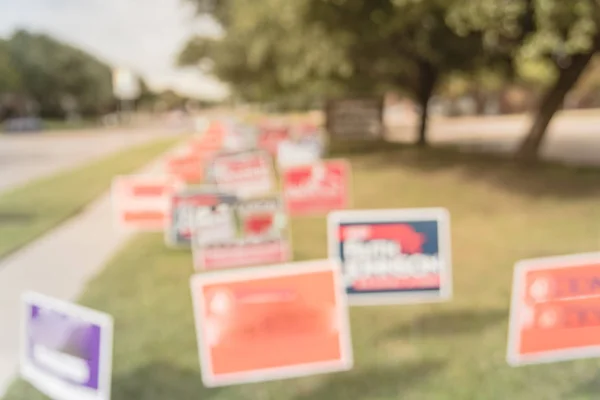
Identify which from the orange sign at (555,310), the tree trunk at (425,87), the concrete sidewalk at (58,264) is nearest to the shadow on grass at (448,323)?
the orange sign at (555,310)

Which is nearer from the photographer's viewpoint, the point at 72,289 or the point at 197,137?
the point at 72,289

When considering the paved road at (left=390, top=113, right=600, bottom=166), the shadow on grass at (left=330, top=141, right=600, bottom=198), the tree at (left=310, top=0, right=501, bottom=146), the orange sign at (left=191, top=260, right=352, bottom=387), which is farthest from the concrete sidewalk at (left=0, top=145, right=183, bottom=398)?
the paved road at (left=390, top=113, right=600, bottom=166)

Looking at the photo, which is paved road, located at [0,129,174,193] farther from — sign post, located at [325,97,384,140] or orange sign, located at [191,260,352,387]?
sign post, located at [325,97,384,140]

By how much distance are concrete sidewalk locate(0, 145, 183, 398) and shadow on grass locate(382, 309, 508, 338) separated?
0.85 m

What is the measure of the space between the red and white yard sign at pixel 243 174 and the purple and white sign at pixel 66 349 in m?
0.71

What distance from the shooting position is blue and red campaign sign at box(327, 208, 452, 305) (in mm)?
1446

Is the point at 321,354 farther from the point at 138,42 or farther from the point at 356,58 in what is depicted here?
the point at 356,58

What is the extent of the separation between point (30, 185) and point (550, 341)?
1.46 metres

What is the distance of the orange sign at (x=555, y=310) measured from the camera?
135cm

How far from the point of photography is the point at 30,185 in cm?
197

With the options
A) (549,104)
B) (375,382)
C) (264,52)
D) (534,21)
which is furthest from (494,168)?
(375,382)

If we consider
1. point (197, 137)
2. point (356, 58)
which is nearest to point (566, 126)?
point (356, 58)

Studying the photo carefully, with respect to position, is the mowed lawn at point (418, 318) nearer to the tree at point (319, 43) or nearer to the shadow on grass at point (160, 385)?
the shadow on grass at point (160, 385)

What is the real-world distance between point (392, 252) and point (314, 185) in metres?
0.54
